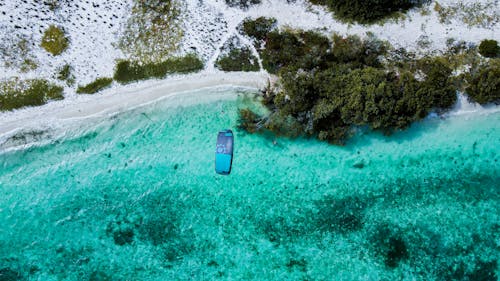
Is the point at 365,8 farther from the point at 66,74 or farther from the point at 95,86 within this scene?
the point at 66,74


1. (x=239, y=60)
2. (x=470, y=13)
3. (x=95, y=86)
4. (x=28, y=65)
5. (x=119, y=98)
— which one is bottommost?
(x=119, y=98)

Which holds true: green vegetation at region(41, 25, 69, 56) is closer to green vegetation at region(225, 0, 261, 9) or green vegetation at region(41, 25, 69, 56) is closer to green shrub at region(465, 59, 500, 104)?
green vegetation at region(225, 0, 261, 9)

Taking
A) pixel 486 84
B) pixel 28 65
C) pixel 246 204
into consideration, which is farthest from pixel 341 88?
pixel 28 65

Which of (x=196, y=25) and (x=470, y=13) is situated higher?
(x=470, y=13)

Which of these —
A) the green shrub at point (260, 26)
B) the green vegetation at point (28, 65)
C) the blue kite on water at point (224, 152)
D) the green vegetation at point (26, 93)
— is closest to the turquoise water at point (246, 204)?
the blue kite on water at point (224, 152)

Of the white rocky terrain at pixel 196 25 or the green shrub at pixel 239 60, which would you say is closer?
the white rocky terrain at pixel 196 25

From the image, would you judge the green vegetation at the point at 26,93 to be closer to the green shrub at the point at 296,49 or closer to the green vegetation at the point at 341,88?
the green vegetation at the point at 341,88

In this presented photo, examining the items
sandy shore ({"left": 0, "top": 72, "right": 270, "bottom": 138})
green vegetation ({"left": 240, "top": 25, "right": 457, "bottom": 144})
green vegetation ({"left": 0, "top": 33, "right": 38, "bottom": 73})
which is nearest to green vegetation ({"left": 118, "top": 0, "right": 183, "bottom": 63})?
sandy shore ({"left": 0, "top": 72, "right": 270, "bottom": 138})

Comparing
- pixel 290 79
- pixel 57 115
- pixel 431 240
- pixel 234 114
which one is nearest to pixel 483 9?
pixel 290 79
